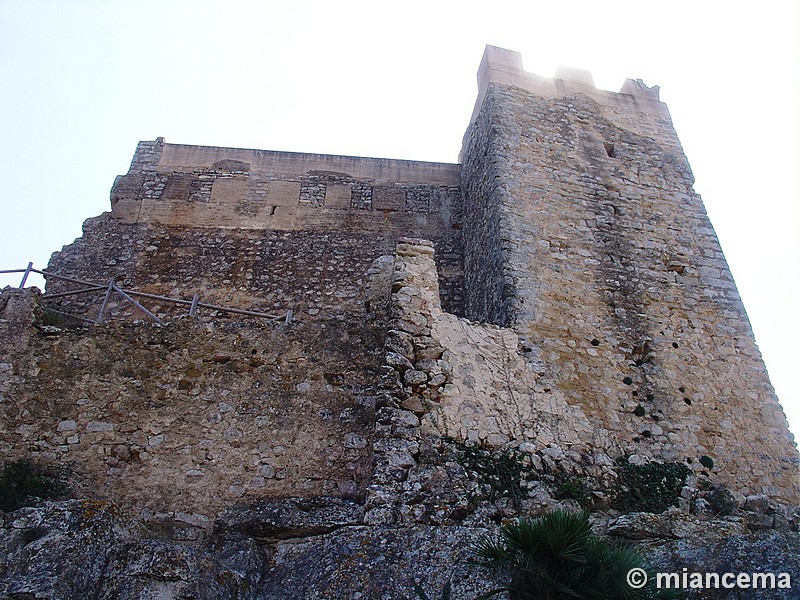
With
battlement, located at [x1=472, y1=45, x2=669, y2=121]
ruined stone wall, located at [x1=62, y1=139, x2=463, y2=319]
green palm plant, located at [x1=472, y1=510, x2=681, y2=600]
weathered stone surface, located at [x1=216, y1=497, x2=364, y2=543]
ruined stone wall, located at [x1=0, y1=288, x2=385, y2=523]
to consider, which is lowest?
green palm plant, located at [x1=472, y1=510, x2=681, y2=600]

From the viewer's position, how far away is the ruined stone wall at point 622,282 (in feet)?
21.2

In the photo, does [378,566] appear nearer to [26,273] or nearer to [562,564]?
[562,564]

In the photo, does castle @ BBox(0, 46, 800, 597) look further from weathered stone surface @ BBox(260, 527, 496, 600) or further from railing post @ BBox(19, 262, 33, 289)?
railing post @ BBox(19, 262, 33, 289)

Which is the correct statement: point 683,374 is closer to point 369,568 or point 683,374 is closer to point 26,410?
point 369,568

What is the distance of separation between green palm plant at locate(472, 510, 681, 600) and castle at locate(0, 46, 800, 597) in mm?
933

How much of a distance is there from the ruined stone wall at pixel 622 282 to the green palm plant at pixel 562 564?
7.45 feet

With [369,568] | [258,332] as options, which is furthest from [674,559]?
[258,332]

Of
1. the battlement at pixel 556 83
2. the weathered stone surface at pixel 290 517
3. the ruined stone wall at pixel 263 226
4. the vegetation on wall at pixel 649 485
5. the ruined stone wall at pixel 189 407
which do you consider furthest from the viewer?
the battlement at pixel 556 83

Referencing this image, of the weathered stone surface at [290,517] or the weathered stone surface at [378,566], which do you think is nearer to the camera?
the weathered stone surface at [378,566]

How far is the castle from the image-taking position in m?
5.48

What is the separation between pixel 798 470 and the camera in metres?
6.52

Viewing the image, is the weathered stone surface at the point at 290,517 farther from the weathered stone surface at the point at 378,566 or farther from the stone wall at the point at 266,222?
the stone wall at the point at 266,222

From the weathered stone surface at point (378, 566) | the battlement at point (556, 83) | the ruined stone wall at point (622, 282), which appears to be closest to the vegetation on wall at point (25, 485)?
the weathered stone surface at point (378, 566)

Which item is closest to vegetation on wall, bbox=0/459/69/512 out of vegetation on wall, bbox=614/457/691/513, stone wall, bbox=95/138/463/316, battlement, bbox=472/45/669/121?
stone wall, bbox=95/138/463/316
